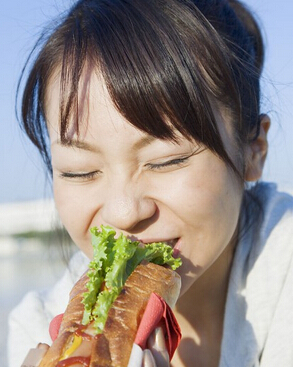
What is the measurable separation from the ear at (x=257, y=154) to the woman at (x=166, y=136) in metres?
0.01

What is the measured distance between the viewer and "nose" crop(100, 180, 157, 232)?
3125 mm

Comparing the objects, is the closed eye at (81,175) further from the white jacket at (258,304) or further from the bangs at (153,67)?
the white jacket at (258,304)

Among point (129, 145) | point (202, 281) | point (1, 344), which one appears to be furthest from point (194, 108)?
point (1, 344)

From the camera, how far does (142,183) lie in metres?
3.19

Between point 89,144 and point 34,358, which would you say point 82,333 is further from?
point 89,144

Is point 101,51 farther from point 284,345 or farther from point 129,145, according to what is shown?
point 284,345

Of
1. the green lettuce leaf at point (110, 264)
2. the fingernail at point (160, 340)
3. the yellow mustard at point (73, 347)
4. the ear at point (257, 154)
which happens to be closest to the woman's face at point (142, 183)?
the green lettuce leaf at point (110, 264)

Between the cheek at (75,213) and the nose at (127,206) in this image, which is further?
the cheek at (75,213)

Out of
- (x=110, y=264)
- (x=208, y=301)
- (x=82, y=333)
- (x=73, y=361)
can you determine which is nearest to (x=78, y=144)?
(x=110, y=264)

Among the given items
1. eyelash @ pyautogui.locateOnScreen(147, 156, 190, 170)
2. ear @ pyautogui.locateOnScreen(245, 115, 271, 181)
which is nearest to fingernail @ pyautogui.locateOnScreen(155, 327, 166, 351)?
eyelash @ pyautogui.locateOnScreen(147, 156, 190, 170)

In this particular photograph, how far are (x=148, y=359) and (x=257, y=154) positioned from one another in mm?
1818

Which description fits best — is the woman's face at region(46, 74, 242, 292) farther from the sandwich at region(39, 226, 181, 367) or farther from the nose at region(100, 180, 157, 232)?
the sandwich at region(39, 226, 181, 367)

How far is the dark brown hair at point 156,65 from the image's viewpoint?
3189 millimetres

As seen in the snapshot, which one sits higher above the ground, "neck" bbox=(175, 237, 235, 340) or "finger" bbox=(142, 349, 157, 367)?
"finger" bbox=(142, 349, 157, 367)
